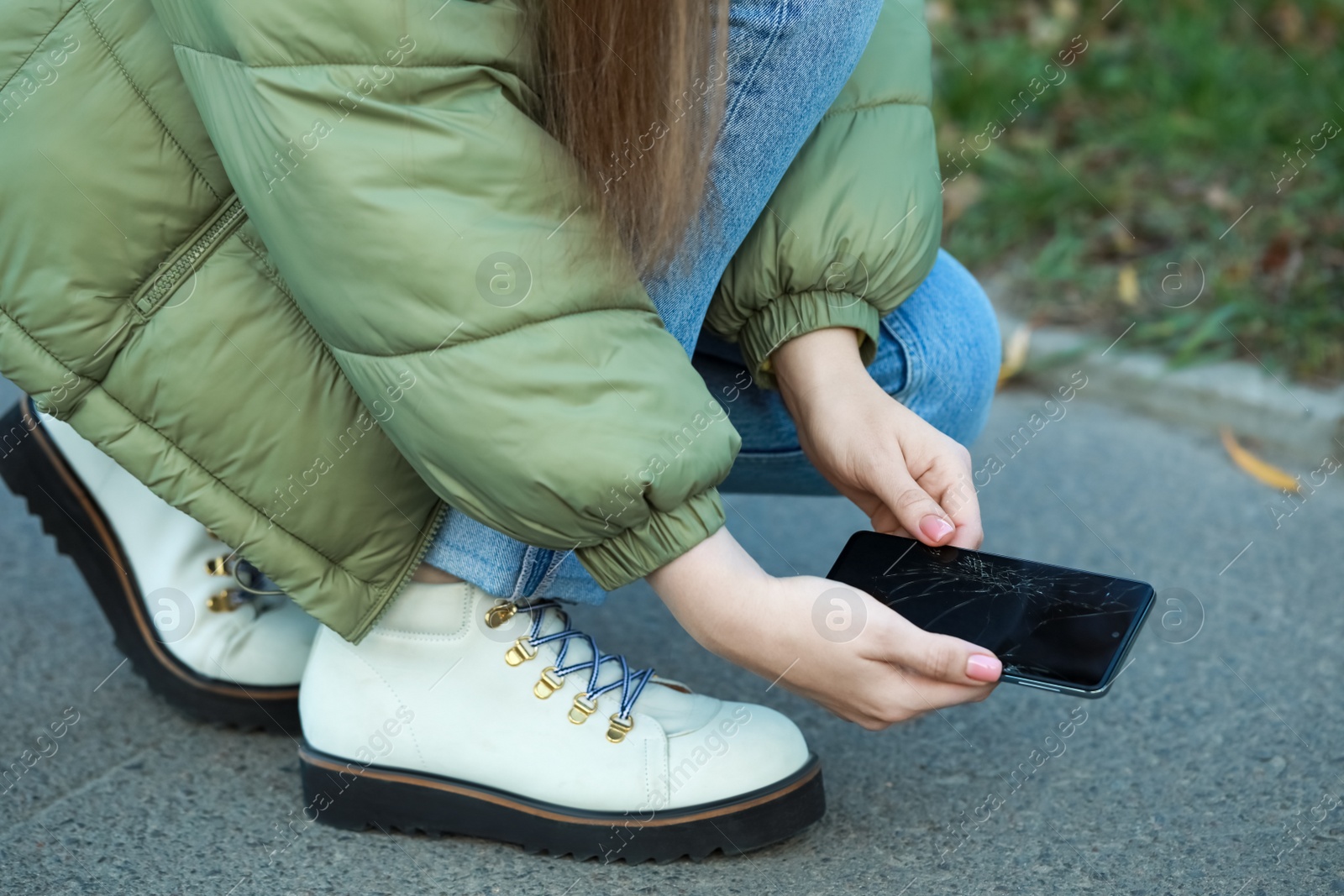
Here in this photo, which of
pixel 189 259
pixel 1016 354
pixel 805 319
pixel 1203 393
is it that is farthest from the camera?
pixel 1016 354

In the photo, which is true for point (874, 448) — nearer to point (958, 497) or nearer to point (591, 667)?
point (958, 497)

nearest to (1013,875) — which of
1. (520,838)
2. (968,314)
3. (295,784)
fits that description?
(520,838)

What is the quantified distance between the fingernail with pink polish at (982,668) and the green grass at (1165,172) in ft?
5.11

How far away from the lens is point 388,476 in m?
1.09

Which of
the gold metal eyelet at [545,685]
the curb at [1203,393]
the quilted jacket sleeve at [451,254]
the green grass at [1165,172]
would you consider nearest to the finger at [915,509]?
the quilted jacket sleeve at [451,254]

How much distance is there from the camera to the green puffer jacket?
0.88 m

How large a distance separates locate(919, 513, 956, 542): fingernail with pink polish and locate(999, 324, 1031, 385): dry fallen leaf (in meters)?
1.40

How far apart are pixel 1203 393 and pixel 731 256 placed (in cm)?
142

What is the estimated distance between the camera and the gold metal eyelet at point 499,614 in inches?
45.3

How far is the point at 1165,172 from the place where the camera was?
275cm

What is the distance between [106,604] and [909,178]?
101 cm

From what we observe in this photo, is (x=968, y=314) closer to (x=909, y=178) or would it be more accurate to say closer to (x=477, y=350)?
(x=909, y=178)

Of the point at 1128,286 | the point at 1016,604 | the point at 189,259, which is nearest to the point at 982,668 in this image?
the point at 1016,604

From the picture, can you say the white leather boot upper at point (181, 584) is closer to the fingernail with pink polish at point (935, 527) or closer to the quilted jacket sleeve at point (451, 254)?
the quilted jacket sleeve at point (451, 254)
